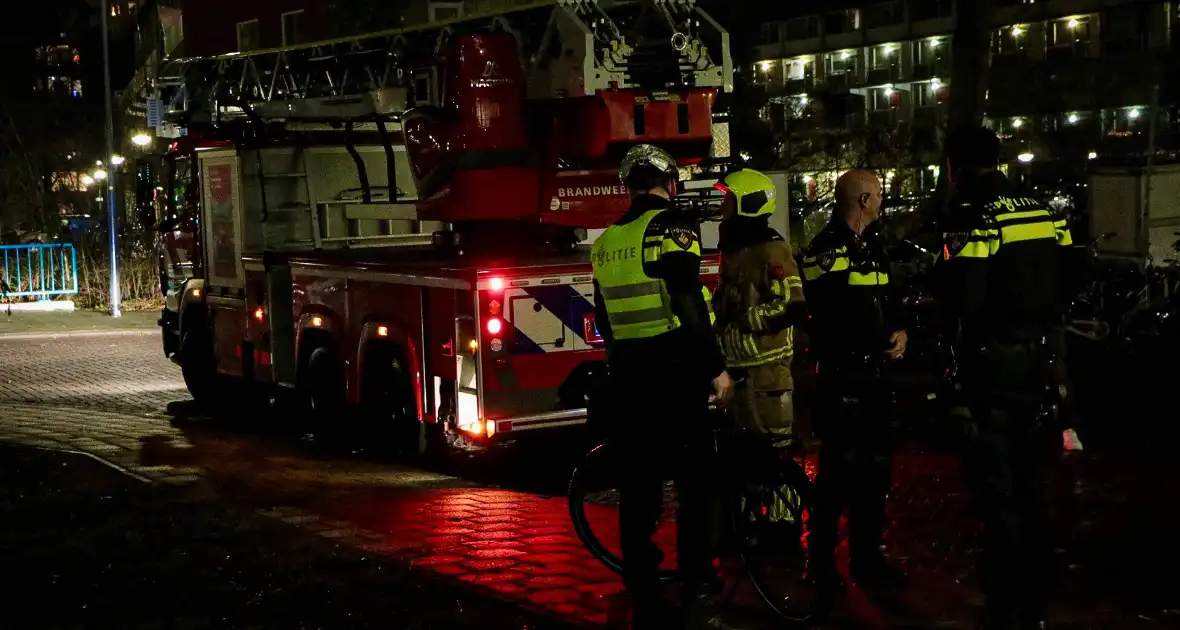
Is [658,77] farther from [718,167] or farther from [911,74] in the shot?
[911,74]

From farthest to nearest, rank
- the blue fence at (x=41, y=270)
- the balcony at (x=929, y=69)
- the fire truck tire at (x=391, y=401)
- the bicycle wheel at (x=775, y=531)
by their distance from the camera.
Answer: the balcony at (x=929, y=69) → the blue fence at (x=41, y=270) → the fire truck tire at (x=391, y=401) → the bicycle wheel at (x=775, y=531)

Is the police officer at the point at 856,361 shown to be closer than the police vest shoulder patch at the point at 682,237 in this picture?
No

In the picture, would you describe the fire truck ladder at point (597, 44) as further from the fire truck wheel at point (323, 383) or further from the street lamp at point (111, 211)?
the street lamp at point (111, 211)

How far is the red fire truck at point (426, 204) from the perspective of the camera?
9797mm

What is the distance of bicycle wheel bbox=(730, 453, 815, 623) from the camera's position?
6.01m

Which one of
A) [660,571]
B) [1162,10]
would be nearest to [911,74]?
[1162,10]

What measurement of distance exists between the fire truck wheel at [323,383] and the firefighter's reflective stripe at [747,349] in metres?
5.34

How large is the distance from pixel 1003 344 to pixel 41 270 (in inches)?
968

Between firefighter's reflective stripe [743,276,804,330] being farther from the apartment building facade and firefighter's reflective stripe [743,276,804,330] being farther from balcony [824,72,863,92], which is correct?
balcony [824,72,863,92]

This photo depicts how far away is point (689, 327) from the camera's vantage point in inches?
223

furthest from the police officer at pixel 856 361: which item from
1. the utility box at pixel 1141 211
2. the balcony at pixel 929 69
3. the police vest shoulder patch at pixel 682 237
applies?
the balcony at pixel 929 69

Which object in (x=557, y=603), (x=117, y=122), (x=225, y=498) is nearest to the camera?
(x=557, y=603)

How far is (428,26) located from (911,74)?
244 feet

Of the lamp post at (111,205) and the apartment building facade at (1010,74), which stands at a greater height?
the apartment building facade at (1010,74)
